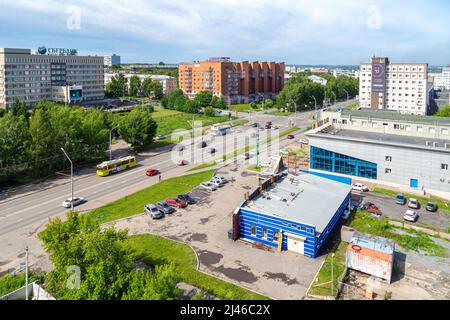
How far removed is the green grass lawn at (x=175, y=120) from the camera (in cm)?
7438

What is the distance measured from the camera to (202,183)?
39875 millimetres

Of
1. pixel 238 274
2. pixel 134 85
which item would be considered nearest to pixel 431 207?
pixel 238 274

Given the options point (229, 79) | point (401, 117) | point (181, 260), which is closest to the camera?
point (181, 260)

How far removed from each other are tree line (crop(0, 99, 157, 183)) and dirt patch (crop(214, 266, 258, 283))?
2859 cm

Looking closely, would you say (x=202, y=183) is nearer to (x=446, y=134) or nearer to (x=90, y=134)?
(x=90, y=134)

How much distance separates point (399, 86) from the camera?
302ft

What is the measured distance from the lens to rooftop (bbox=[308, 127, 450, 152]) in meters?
40.0

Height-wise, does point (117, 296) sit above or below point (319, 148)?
below

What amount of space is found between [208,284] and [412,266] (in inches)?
537

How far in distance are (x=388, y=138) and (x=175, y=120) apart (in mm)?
50822

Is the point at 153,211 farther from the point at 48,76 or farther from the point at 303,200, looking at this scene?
the point at 48,76

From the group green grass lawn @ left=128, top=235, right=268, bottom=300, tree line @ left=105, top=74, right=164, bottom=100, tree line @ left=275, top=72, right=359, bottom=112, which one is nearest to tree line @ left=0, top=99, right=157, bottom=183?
green grass lawn @ left=128, top=235, right=268, bottom=300
